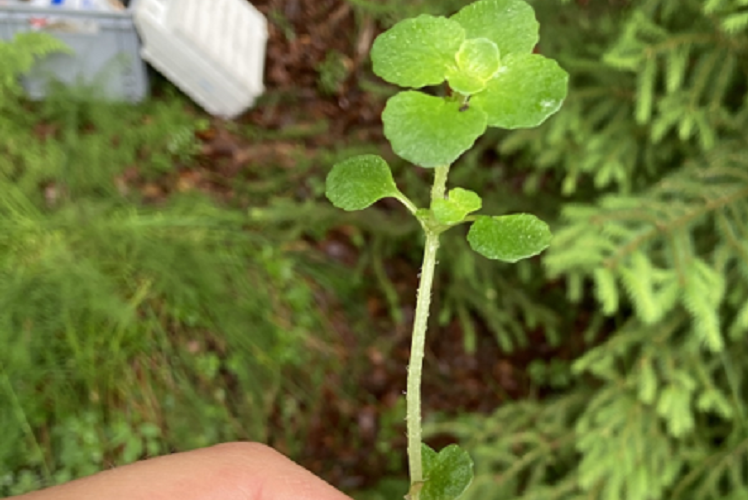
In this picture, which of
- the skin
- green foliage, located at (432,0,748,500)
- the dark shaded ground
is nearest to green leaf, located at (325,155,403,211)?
the skin

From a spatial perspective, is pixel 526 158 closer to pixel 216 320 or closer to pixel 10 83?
pixel 216 320

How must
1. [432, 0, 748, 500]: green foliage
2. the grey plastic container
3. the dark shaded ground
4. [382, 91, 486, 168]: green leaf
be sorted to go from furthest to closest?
1. the grey plastic container
2. the dark shaded ground
3. [432, 0, 748, 500]: green foliage
4. [382, 91, 486, 168]: green leaf

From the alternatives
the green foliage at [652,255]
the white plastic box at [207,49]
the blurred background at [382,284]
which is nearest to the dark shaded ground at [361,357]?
the blurred background at [382,284]

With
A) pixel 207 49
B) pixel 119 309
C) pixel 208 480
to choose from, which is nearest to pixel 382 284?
pixel 119 309

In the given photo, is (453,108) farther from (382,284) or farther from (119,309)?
(382,284)

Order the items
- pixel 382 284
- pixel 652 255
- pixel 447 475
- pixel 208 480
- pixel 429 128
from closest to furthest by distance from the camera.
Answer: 1. pixel 429 128
2. pixel 447 475
3. pixel 208 480
4. pixel 652 255
5. pixel 382 284

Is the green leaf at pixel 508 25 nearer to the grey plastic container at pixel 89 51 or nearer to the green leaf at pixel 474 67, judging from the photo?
the green leaf at pixel 474 67

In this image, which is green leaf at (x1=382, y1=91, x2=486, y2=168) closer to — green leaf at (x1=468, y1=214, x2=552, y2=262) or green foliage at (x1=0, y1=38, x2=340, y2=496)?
green leaf at (x1=468, y1=214, x2=552, y2=262)
